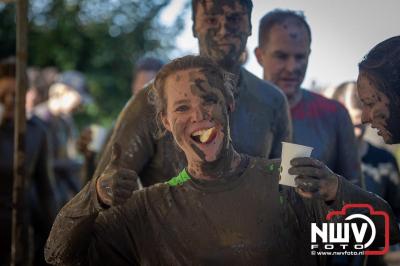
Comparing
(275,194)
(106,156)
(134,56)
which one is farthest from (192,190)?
(134,56)

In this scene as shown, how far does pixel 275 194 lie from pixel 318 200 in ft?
0.48

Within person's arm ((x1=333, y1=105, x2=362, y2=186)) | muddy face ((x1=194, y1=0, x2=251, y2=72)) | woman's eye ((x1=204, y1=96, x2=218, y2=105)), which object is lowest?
person's arm ((x1=333, y1=105, x2=362, y2=186))

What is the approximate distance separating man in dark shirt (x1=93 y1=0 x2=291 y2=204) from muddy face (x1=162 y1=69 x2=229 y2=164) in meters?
0.20

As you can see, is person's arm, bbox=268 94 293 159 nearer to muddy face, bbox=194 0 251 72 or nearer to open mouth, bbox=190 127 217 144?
muddy face, bbox=194 0 251 72

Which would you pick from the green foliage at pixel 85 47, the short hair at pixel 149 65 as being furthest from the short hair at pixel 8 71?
the green foliage at pixel 85 47

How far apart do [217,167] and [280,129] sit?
1.53 ft

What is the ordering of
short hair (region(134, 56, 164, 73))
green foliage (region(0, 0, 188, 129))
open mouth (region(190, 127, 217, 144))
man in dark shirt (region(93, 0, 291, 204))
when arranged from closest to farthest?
open mouth (region(190, 127, 217, 144)) < man in dark shirt (region(93, 0, 291, 204)) < short hair (region(134, 56, 164, 73)) < green foliage (region(0, 0, 188, 129))

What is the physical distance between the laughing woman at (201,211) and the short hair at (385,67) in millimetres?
347

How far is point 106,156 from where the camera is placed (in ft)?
8.91

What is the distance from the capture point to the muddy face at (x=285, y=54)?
286 cm

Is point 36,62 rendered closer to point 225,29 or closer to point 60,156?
point 60,156

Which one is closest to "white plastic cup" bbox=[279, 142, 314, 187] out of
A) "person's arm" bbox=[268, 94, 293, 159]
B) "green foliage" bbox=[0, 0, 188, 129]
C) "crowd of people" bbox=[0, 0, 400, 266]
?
"crowd of people" bbox=[0, 0, 400, 266]
